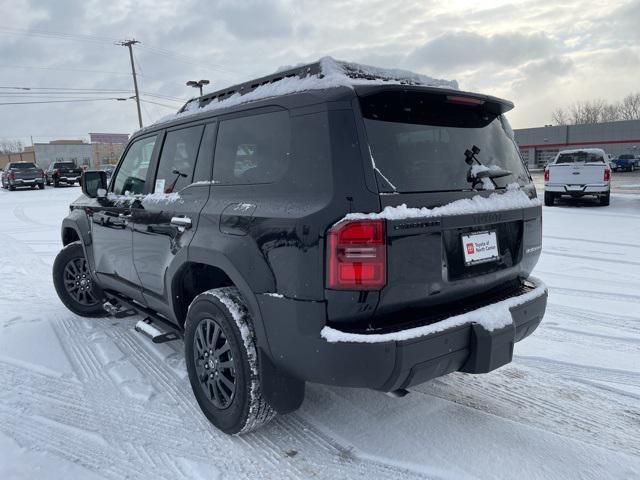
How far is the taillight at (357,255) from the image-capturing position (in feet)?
6.88

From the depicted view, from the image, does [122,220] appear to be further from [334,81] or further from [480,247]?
[480,247]

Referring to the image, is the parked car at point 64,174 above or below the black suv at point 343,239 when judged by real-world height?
above

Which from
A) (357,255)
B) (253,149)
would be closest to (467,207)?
(357,255)

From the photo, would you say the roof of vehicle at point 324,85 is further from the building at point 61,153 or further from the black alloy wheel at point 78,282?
the building at point 61,153

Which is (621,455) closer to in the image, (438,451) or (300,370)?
(438,451)

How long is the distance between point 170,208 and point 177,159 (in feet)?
1.28

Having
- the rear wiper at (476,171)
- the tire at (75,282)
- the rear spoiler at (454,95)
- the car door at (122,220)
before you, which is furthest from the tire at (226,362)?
the tire at (75,282)

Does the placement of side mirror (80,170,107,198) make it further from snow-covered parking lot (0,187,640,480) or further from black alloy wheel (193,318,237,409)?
black alloy wheel (193,318,237,409)

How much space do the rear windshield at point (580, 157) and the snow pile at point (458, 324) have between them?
13.8 meters

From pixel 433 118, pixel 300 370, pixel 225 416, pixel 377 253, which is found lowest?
pixel 225 416

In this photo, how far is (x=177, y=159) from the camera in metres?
3.34

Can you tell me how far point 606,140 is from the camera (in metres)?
56.9

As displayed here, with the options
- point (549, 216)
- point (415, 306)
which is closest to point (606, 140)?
point (549, 216)

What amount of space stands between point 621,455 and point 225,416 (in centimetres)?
211
